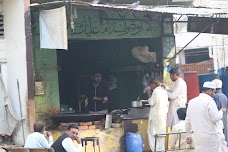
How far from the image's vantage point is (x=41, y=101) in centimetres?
1059

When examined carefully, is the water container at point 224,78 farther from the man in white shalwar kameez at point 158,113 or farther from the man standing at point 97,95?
the man in white shalwar kameez at point 158,113

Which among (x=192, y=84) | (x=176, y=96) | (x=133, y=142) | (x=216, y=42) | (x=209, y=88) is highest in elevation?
(x=216, y=42)

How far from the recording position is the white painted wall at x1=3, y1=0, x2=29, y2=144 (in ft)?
31.0

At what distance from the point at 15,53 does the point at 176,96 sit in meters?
3.71

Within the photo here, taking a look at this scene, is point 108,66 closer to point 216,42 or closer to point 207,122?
point 207,122

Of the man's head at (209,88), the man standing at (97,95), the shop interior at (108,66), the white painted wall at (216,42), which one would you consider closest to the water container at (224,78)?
the shop interior at (108,66)

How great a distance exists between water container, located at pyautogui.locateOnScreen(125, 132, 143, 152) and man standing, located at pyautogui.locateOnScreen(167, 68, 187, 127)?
0.89 m

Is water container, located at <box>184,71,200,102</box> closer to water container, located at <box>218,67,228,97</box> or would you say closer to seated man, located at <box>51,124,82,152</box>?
water container, located at <box>218,67,228,97</box>

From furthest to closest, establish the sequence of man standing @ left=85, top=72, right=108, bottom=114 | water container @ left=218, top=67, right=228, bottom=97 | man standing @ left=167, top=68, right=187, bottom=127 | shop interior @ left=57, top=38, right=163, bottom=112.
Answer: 1. water container @ left=218, top=67, right=228, bottom=97
2. shop interior @ left=57, top=38, right=163, bottom=112
3. man standing @ left=85, top=72, right=108, bottom=114
4. man standing @ left=167, top=68, right=187, bottom=127

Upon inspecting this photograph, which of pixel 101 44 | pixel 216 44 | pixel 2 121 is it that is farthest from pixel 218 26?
pixel 216 44

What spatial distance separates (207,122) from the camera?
7.79 metres

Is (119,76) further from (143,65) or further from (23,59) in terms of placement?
(23,59)

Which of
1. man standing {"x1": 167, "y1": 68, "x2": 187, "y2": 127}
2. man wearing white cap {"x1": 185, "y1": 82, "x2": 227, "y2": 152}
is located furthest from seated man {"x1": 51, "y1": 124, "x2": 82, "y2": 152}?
man standing {"x1": 167, "y1": 68, "x2": 187, "y2": 127}

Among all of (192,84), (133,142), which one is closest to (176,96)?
(133,142)
